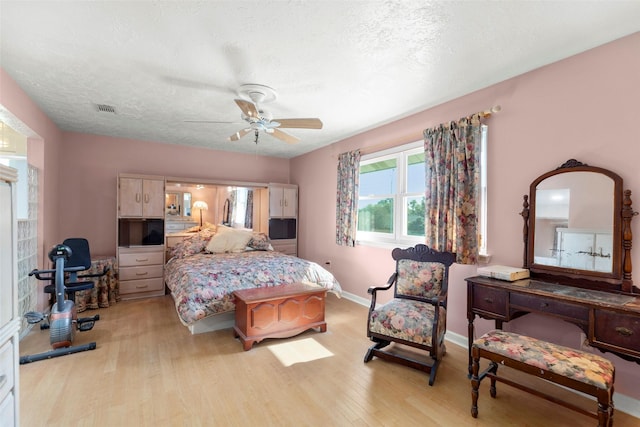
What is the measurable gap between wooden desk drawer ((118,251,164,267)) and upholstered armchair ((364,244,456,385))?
3.63 m

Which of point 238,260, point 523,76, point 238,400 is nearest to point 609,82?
point 523,76

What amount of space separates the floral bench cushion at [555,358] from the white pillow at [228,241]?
12.3 ft

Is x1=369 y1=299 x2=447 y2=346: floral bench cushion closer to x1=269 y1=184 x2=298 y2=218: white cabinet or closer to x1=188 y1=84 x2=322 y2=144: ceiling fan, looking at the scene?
x1=188 y1=84 x2=322 y2=144: ceiling fan

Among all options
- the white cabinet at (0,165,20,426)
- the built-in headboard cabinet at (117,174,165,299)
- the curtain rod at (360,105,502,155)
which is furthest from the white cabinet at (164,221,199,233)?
the white cabinet at (0,165,20,426)

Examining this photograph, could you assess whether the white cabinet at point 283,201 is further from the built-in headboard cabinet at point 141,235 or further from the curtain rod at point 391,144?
the curtain rod at point 391,144

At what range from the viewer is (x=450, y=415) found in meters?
2.00

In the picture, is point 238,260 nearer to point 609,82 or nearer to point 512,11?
point 512,11

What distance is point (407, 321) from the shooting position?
2.51m

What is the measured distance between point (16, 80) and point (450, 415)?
4535mm

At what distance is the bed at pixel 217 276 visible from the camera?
3.08 meters

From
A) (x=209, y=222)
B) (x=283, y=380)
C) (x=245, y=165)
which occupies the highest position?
(x=245, y=165)

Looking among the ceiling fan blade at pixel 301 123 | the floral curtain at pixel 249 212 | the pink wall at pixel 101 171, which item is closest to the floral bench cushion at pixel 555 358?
the ceiling fan blade at pixel 301 123

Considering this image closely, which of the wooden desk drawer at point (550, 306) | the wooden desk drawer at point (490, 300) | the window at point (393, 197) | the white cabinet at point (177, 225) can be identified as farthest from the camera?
the white cabinet at point (177, 225)

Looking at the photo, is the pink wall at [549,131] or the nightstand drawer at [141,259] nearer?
the pink wall at [549,131]
